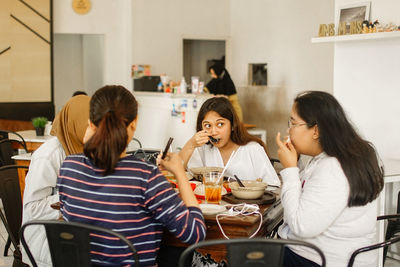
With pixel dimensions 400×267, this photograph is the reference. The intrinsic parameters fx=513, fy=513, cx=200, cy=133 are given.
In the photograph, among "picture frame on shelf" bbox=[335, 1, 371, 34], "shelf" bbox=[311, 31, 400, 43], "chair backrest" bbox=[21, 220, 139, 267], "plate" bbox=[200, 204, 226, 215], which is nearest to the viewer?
"chair backrest" bbox=[21, 220, 139, 267]

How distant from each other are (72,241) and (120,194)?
25 cm

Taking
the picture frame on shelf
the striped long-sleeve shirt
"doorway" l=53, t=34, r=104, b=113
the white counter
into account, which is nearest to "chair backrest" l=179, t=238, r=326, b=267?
the striped long-sleeve shirt

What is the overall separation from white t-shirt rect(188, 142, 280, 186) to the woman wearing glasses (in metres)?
0.97

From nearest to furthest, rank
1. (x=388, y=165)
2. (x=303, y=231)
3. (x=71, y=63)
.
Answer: (x=303, y=231)
(x=388, y=165)
(x=71, y=63)

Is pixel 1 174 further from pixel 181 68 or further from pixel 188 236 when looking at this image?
pixel 181 68

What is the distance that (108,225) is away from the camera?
1.88 meters

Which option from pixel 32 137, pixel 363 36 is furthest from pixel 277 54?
pixel 32 137

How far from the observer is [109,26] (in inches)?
386

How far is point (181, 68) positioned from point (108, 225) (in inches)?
327

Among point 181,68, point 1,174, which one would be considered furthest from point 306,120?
point 181,68

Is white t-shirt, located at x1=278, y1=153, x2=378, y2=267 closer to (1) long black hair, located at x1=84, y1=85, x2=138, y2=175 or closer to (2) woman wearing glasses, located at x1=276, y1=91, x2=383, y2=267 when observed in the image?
(2) woman wearing glasses, located at x1=276, y1=91, x2=383, y2=267

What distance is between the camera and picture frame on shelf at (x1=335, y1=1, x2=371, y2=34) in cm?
450

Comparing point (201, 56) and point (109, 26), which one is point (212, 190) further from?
point (201, 56)

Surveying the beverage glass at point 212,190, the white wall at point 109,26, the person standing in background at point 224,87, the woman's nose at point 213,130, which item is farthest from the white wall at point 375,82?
the white wall at point 109,26
